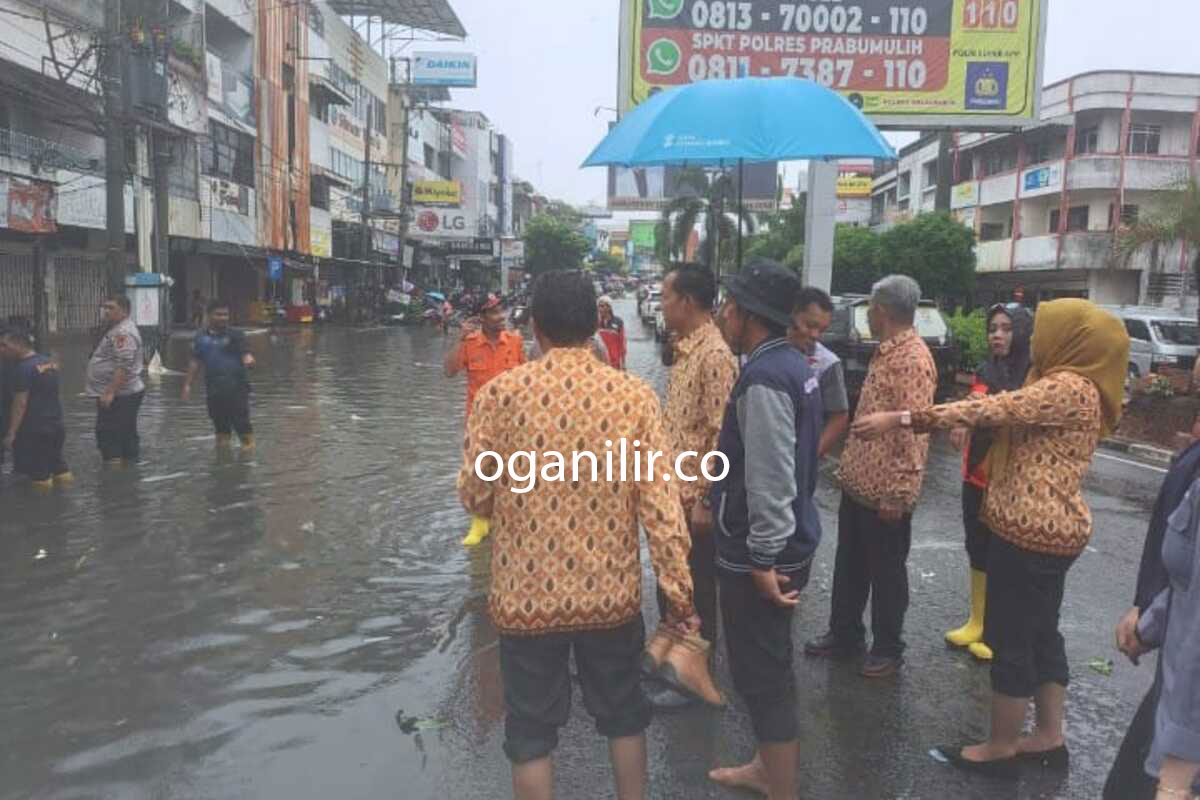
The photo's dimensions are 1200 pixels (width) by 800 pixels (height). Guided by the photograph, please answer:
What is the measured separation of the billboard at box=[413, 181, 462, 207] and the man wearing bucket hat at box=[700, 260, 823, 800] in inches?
1769

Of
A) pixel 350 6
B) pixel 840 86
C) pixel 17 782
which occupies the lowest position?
pixel 17 782

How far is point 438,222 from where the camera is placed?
4716 centimetres

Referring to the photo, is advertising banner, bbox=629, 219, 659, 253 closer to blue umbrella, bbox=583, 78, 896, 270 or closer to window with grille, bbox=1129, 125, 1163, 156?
window with grille, bbox=1129, 125, 1163, 156

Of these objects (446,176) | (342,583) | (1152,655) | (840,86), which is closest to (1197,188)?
(840,86)

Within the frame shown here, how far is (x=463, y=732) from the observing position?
357 centimetres

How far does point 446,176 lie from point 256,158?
→ 31818mm

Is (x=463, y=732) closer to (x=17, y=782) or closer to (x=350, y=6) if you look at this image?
(x=17, y=782)

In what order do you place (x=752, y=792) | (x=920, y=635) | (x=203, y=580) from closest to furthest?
1. (x=752, y=792)
2. (x=920, y=635)
3. (x=203, y=580)

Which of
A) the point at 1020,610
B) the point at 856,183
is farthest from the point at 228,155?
the point at 856,183

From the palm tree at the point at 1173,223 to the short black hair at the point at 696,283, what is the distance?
1474 cm

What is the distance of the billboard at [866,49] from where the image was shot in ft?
50.2

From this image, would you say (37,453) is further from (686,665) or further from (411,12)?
(411,12)

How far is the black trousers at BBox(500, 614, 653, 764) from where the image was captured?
2.55 meters

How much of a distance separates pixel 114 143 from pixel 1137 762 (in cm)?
1628
